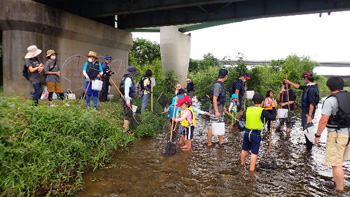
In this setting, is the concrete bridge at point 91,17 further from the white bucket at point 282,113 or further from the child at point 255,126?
the child at point 255,126

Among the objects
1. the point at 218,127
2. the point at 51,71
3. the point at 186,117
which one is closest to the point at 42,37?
the point at 51,71

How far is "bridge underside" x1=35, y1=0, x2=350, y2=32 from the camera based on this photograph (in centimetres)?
1045

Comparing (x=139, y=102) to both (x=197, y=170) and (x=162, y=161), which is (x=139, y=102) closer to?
(x=162, y=161)

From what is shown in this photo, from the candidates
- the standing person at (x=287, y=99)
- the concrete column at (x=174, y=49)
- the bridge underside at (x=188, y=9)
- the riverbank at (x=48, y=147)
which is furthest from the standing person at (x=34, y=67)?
the concrete column at (x=174, y=49)

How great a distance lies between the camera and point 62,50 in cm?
1056

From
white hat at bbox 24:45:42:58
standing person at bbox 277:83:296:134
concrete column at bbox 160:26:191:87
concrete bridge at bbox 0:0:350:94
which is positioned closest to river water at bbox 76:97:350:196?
standing person at bbox 277:83:296:134

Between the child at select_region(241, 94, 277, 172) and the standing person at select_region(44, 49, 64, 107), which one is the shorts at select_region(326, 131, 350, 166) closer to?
the child at select_region(241, 94, 277, 172)

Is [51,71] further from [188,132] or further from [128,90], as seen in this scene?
[188,132]

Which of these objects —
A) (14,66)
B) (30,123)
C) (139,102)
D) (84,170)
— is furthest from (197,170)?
(14,66)

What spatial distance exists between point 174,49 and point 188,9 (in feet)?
17.6

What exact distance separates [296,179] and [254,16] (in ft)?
32.3

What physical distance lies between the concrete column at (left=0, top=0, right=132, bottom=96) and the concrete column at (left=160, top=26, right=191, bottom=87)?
641cm

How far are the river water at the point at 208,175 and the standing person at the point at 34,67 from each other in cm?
360

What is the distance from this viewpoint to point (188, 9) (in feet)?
42.0
